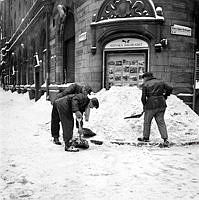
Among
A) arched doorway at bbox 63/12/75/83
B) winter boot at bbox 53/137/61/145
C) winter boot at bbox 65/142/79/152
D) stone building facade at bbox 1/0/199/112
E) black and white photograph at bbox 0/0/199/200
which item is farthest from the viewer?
arched doorway at bbox 63/12/75/83

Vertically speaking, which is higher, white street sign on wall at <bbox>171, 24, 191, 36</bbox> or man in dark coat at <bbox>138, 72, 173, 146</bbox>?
white street sign on wall at <bbox>171, 24, 191, 36</bbox>

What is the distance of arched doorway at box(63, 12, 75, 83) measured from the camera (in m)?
15.8

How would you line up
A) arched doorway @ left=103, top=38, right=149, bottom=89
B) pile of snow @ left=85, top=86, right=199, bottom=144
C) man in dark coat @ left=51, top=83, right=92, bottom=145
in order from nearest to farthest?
1. man in dark coat @ left=51, top=83, right=92, bottom=145
2. pile of snow @ left=85, top=86, right=199, bottom=144
3. arched doorway @ left=103, top=38, right=149, bottom=89

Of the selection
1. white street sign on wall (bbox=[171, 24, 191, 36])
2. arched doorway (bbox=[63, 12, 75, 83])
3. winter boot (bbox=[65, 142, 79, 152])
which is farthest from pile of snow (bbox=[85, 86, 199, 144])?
arched doorway (bbox=[63, 12, 75, 83])

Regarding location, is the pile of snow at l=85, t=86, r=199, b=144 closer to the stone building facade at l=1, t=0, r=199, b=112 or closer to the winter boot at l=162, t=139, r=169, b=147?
the winter boot at l=162, t=139, r=169, b=147

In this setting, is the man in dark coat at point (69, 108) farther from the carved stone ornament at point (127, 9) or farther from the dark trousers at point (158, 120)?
the carved stone ornament at point (127, 9)

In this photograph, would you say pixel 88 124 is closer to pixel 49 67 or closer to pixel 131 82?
pixel 131 82

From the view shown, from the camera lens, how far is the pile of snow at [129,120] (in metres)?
8.48

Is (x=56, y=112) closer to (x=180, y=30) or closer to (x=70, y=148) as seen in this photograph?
(x=70, y=148)

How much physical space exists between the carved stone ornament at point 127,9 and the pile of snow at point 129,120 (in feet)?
9.54

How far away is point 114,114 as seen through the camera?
382 inches

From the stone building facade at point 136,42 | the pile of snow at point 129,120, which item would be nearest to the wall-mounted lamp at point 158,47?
the stone building facade at point 136,42

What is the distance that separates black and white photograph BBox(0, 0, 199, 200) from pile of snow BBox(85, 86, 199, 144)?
0.10 feet

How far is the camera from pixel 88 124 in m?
9.30
